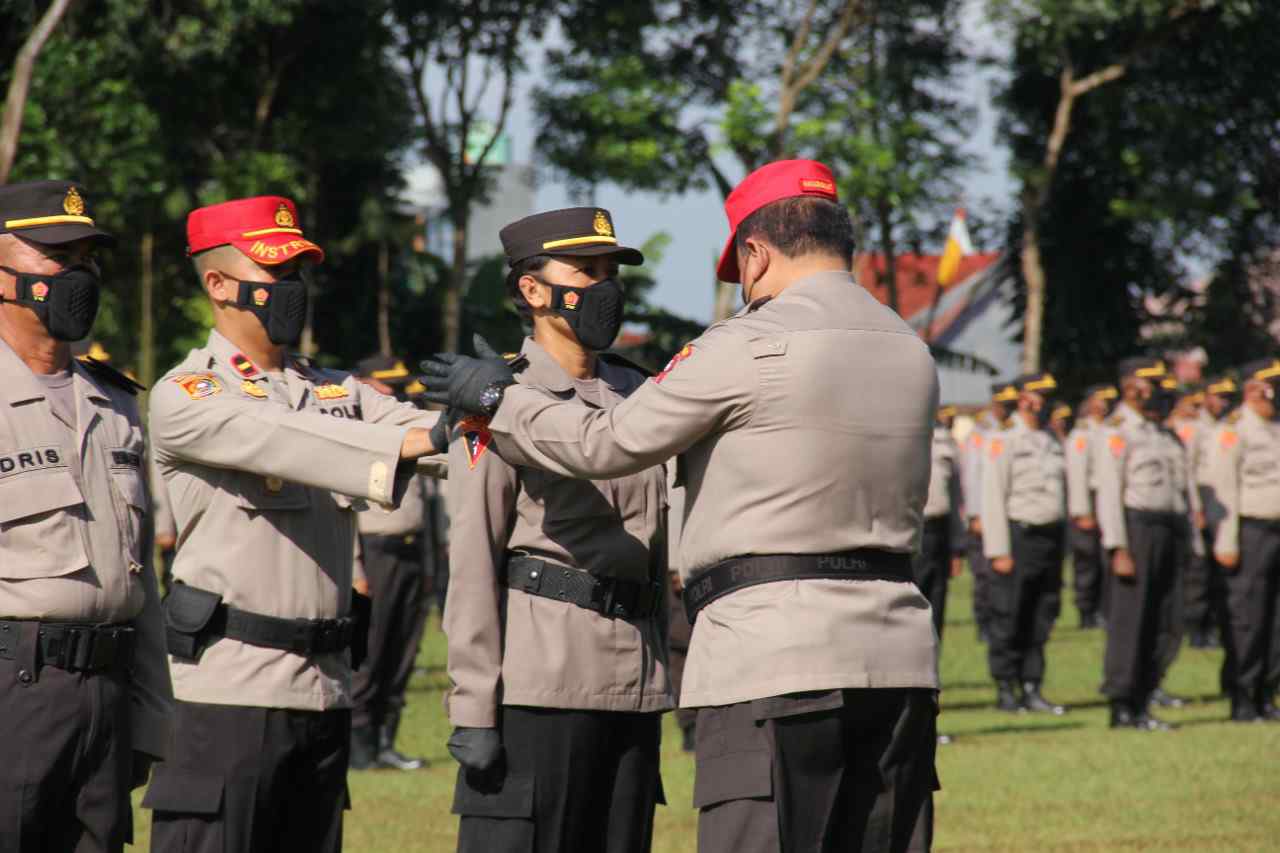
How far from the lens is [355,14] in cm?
2997

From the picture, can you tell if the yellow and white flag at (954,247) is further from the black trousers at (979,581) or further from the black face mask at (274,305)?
the black face mask at (274,305)

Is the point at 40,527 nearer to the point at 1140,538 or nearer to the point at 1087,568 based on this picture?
the point at 1140,538

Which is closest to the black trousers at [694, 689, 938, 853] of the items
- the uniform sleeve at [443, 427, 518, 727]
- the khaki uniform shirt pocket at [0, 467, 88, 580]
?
the uniform sleeve at [443, 427, 518, 727]

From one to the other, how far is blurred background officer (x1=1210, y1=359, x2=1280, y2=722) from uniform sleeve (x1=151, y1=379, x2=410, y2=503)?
32.2 ft

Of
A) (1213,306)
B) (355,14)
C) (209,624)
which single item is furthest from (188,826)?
(1213,306)

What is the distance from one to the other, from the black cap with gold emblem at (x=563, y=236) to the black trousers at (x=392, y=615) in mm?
6583

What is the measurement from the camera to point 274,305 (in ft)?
17.3

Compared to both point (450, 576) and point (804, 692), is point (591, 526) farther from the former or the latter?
point (804, 692)

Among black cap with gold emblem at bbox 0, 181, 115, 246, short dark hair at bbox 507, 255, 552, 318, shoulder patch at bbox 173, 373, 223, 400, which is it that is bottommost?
shoulder patch at bbox 173, 373, 223, 400

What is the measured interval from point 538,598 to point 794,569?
0.98 meters

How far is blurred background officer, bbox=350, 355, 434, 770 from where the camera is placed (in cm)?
1140

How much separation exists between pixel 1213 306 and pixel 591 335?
1349 inches

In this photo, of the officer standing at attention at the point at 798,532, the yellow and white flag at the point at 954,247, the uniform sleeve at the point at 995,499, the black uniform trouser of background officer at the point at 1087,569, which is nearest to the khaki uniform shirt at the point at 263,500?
the officer standing at attention at the point at 798,532

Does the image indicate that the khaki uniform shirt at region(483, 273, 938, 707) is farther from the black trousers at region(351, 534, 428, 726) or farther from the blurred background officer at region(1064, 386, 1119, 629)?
the blurred background officer at region(1064, 386, 1119, 629)
